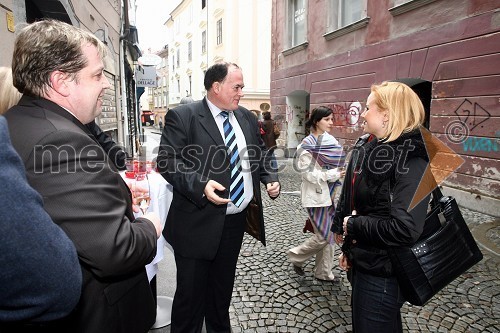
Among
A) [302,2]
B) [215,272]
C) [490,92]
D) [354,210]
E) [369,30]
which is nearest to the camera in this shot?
[354,210]

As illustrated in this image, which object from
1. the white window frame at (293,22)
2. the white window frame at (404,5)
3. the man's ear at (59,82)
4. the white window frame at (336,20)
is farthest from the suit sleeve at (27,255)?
the white window frame at (293,22)

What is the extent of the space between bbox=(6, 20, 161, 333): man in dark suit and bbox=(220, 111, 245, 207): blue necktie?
3.42 feet

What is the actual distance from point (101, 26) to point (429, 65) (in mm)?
7802

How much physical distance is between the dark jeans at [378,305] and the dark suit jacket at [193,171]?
3.22 feet

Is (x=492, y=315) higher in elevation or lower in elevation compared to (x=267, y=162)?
lower

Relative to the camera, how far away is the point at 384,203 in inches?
69.1

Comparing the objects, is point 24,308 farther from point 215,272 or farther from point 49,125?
point 215,272

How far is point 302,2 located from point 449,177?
8.86 metres

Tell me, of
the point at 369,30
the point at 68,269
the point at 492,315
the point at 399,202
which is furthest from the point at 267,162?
the point at 369,30

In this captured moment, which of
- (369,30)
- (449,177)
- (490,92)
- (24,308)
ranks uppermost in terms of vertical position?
(369,30)

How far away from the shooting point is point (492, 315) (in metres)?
2.90

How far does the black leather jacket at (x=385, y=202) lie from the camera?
5.43ft

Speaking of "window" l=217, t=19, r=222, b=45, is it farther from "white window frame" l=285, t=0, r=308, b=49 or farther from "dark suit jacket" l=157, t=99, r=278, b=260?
"dark suit jacket" l=157, t=99, r=278, b=260

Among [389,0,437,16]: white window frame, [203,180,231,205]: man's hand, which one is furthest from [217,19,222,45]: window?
[203,180,231,205]: man's hand
